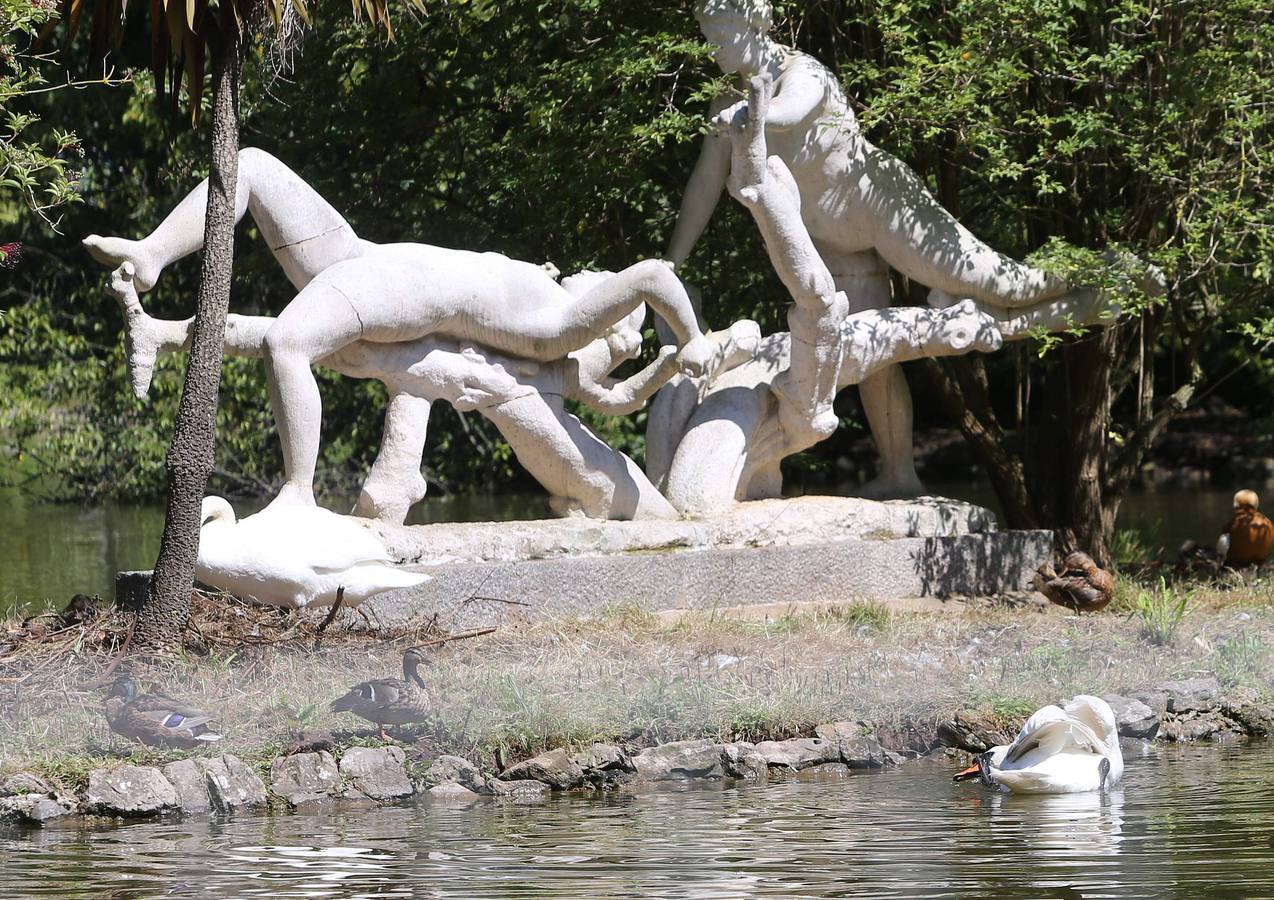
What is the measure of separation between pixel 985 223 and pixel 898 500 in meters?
4.09

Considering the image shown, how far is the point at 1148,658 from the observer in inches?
341

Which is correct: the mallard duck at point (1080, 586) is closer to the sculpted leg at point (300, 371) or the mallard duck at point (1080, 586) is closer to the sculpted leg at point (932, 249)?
the sculpted leg at point (932, 249)

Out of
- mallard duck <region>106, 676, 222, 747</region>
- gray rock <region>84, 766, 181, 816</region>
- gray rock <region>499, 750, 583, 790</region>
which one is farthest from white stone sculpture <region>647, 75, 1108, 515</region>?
gray rock <region>84, 766, 181, 816</region>

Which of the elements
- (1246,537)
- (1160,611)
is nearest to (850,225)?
(1160,611)

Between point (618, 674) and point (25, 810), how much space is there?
2.64 m

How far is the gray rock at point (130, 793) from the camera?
6.26 m

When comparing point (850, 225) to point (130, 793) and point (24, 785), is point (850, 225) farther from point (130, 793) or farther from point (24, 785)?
point (24, 785)

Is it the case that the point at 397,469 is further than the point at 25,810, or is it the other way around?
the point at 397,469

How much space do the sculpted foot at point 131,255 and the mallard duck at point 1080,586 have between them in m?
5.14

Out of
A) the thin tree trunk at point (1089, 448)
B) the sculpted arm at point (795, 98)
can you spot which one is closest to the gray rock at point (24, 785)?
the sculpted arm at point (795, 98)

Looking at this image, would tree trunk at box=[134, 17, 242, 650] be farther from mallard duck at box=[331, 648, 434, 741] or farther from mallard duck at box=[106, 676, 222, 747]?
mallard duck at box=[331, 648, 434, 741]

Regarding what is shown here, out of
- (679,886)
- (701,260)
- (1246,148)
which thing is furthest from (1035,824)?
(701,260)

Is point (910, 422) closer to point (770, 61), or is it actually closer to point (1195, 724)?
point (770, 61)

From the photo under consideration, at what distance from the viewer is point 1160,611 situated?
9.62 meters
